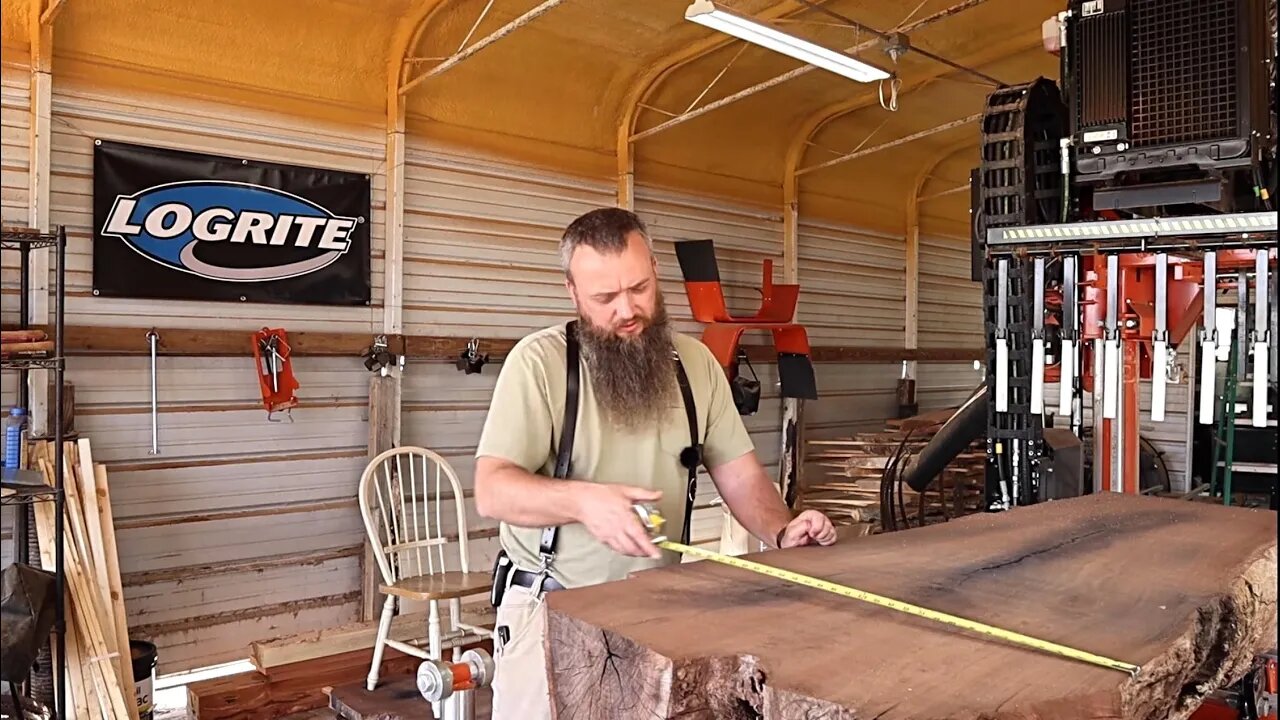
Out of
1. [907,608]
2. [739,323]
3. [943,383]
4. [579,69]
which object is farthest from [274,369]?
[943,383]

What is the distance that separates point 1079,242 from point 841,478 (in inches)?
189

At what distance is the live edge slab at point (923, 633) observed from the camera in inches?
46.4

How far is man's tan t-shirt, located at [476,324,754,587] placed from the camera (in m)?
2.10

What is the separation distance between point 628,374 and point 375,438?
11.2 ft

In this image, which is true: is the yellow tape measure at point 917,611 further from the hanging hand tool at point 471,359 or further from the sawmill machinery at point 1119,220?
the hanging hand tool at point 471,359

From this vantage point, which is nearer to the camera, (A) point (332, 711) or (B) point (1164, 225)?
(B) point (1164, 225)

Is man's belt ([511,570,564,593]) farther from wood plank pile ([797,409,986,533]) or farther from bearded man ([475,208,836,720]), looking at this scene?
wood plank pile ([797,409,986,533])

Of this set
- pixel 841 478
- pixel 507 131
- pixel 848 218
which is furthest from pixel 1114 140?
pixel 848 218

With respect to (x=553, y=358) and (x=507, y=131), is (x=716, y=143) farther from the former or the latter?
(x=553, y=358)

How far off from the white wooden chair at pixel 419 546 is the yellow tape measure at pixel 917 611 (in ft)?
8.06

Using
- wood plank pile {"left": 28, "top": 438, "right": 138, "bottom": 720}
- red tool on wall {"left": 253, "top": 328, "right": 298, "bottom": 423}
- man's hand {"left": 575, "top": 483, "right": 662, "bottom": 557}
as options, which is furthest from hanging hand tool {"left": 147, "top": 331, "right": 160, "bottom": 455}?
man's hand {"left": 575, "top": 483, "right": 662, "bottom": 557}

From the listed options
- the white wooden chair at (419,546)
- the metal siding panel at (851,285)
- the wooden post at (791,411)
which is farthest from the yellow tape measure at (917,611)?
the metal siding panel at (851,285)

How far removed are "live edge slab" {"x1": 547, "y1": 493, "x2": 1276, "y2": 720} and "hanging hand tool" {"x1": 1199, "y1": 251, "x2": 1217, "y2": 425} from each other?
2.05 ft

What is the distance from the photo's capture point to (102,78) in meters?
4.45
